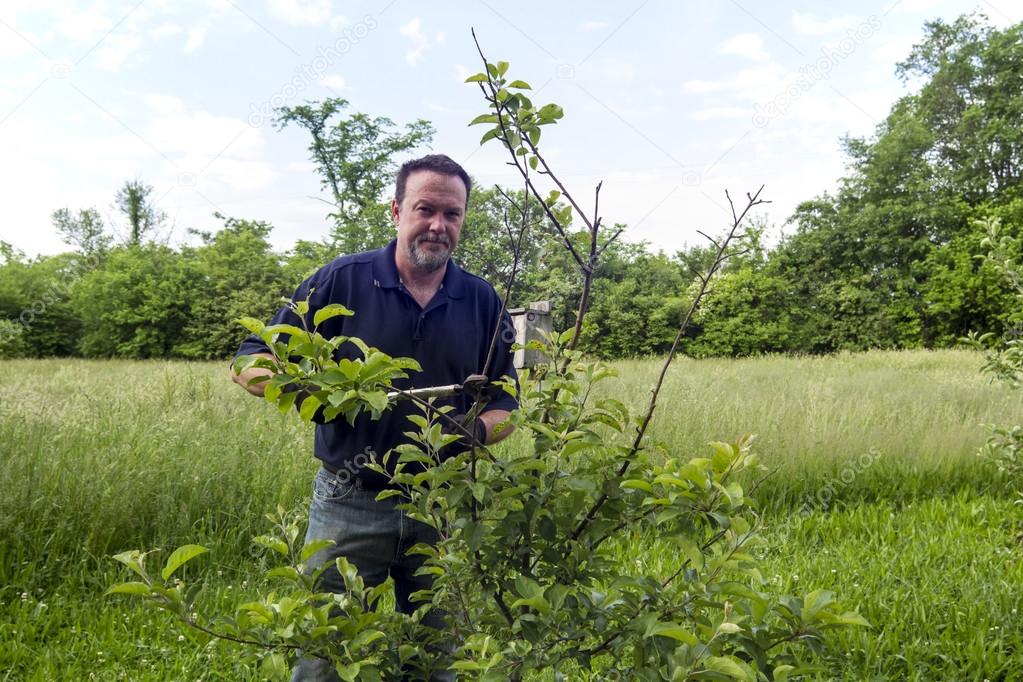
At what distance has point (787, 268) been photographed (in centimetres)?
3017

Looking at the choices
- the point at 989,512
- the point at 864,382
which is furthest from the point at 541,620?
the point at 864,382

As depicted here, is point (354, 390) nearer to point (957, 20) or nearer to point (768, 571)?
point (768, 571)

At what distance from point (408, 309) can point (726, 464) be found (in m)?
1.61

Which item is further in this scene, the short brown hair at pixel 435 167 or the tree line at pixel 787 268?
the tree line at pixel 787 268

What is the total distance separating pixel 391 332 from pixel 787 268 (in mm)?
30517

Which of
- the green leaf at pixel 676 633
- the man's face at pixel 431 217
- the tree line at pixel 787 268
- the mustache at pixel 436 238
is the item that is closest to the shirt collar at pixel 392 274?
the man's face at pixel 431 217

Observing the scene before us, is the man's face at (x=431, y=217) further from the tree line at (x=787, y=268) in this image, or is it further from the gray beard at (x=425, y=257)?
the tree line at (x=787, y=268)

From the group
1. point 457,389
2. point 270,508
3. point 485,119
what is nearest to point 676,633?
point 457,389

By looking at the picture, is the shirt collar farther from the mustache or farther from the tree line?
the tree line

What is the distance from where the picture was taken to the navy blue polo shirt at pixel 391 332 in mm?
2566

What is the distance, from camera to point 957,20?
1262 inches

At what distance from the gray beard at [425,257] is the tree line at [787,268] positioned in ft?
72.2

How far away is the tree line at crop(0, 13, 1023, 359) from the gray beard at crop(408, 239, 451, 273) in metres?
22.0

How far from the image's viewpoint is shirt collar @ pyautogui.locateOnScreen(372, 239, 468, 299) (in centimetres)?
273
